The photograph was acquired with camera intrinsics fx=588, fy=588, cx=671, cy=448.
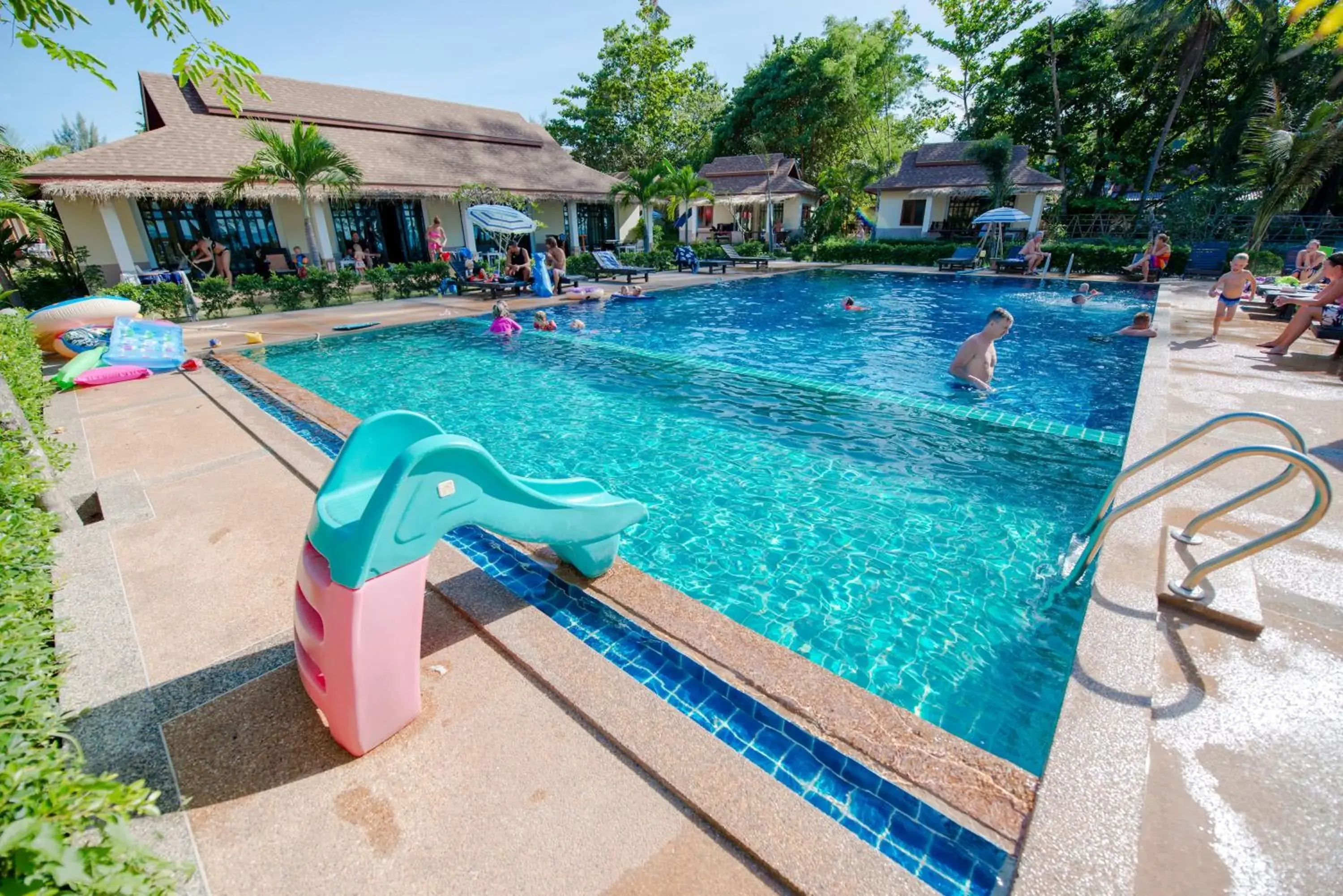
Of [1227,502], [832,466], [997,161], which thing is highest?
[997,161]

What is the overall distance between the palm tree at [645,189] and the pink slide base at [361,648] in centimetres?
2319

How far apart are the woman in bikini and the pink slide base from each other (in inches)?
648

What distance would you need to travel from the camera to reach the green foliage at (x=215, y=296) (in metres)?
13.2

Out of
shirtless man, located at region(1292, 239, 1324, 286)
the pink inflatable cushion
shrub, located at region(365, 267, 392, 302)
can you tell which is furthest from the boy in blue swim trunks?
shrub, located at region(365, 267, 392, 302)

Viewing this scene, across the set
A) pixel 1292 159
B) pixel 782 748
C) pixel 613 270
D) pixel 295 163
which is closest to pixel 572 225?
pixel 613 270

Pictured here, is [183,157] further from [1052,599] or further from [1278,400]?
[1278,400]

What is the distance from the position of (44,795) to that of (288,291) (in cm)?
1594

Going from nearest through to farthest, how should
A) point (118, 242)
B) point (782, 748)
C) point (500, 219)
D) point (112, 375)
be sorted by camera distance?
point (782, 748) < point (112, 375) < point (118, 242) < point (500, 219)

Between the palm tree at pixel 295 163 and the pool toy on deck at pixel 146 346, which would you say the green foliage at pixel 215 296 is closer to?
the palm tree at pixel 295 163

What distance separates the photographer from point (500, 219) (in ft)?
51.0

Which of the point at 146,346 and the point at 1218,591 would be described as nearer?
the point at 1218,591

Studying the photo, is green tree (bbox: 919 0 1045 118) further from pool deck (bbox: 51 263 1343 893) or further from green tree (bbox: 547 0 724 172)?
pool deck (bbox: 51 263 1343 893)

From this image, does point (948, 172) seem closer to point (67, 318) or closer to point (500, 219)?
point (500, 219)

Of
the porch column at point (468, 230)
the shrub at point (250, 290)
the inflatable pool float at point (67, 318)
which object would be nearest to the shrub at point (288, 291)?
the shrub at point (250, 290)
